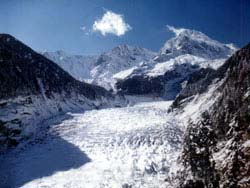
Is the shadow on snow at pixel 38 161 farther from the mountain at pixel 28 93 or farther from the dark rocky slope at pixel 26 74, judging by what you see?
the dark rocky slope at pixel 26 74

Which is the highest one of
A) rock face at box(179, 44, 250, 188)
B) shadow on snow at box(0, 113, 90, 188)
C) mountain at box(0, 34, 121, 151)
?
mountain at box(0, 34, 121, 151)

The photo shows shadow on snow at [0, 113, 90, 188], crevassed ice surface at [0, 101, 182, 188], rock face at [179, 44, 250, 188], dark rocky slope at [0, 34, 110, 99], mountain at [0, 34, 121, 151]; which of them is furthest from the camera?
dark rocky slope at [0, 34, 110, 99]

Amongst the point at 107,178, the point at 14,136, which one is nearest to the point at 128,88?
the point at 14,136

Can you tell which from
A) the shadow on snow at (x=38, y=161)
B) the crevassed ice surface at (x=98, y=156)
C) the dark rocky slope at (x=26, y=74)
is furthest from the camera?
the dark rocky slope at (x=26, y=74)

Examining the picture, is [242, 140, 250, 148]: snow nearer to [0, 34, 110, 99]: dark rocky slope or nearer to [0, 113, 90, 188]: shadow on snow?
[0, 113, 90, 188]: shadow on snow

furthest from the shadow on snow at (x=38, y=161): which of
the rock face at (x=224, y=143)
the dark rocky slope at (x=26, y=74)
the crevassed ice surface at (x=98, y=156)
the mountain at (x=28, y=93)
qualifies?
the rock face at (x=224, y=143)

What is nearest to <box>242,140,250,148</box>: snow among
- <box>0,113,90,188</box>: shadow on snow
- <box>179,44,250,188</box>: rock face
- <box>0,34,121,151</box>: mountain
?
<box>179,44,250,188</box>: rock face

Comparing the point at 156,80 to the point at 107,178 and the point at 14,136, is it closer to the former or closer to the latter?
the point at 14,136
